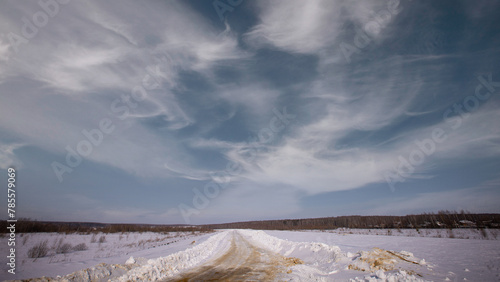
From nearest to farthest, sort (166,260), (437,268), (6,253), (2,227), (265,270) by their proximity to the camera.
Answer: (437,268) < (265,270) < (166,260) < (6,253) < (2,227)

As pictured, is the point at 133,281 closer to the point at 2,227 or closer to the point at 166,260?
the point at 166,260

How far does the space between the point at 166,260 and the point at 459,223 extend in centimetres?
4786

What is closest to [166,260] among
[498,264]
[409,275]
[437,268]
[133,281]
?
[133,281]

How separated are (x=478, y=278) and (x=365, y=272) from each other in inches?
119

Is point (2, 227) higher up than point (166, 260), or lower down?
higher up

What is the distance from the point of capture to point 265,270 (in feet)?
27.6

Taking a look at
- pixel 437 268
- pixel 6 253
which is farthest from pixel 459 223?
pixel 6 253

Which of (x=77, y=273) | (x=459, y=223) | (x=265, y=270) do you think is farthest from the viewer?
(x=459, y=223)

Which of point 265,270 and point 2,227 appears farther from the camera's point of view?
point 2,227

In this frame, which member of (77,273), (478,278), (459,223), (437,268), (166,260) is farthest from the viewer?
(459,223)

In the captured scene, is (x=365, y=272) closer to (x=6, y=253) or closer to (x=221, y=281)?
(x=221, y=281)

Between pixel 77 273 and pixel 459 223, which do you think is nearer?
pixel 77 273

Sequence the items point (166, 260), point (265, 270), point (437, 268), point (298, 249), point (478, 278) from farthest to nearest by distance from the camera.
Result: point (298, 249) < point (166, 260) < point (265, 270) < point (437, 268) < point (478, 278)

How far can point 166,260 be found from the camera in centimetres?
980
